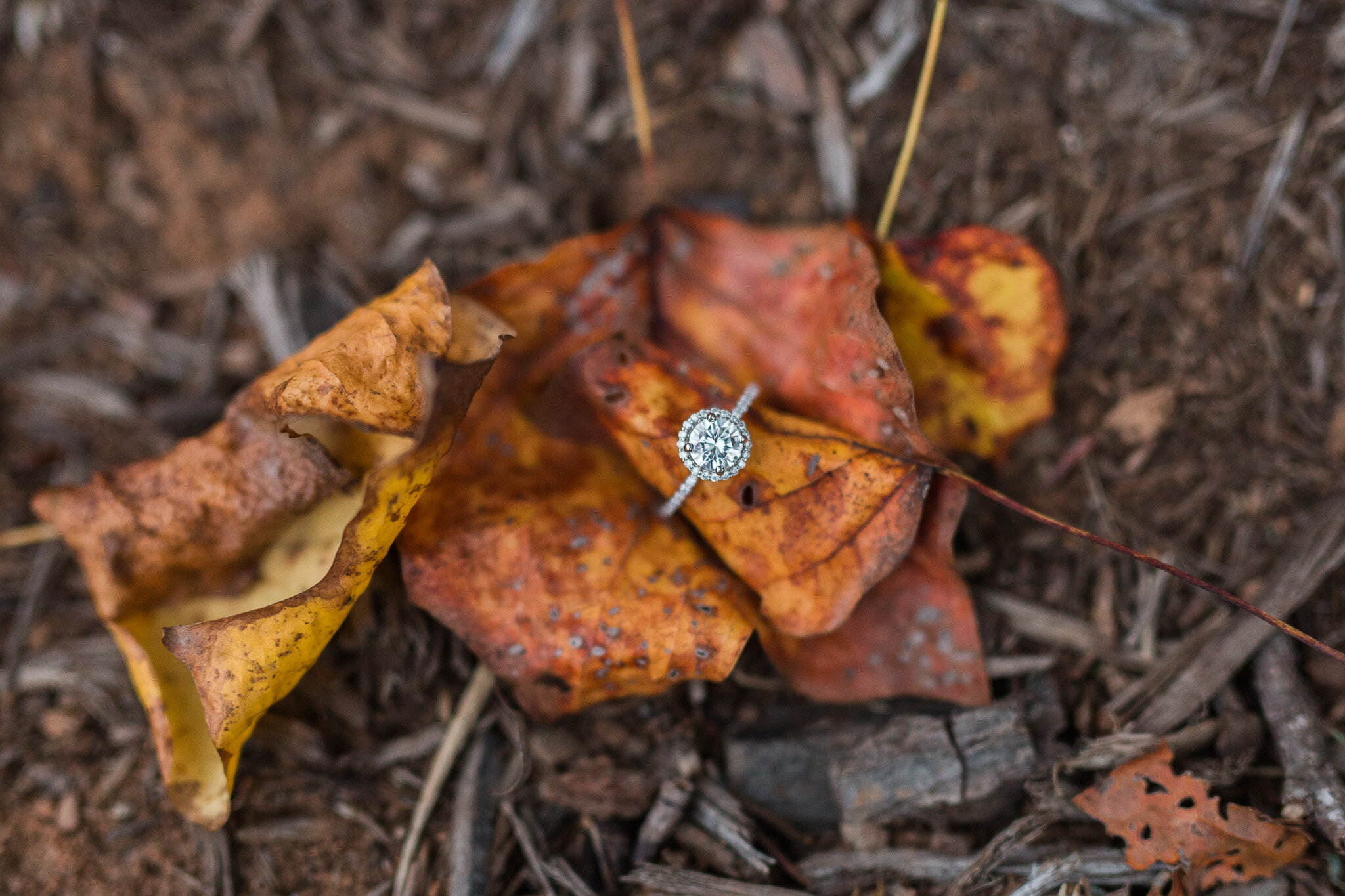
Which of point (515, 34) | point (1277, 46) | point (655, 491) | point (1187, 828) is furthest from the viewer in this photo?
point (515, 34)

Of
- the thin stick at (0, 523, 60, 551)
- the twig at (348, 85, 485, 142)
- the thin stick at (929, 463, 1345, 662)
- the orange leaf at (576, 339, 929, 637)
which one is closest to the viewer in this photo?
the thin stick at (929, 463, 1345, 662)

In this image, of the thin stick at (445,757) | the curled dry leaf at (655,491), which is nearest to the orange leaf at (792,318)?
the curled dry leaf at (655,491)

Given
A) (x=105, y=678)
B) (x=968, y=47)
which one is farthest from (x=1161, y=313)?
(x=105, y=678)

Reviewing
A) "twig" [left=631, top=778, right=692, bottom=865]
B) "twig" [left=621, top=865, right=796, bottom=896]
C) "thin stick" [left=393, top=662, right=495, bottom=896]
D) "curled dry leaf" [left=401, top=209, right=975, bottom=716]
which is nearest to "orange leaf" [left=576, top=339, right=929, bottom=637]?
"curled dry leaf" [left=401, top=209, right=975, bottom=716]

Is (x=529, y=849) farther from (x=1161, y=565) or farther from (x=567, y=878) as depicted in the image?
(x=1161, y=565)

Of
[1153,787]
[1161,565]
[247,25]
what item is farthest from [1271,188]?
[247,25]

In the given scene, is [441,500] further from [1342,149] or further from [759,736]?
[1342,149]

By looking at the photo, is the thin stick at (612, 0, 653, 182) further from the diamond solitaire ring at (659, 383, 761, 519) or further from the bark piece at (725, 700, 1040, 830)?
the bark piece at (725, 700, 1040, 830)
